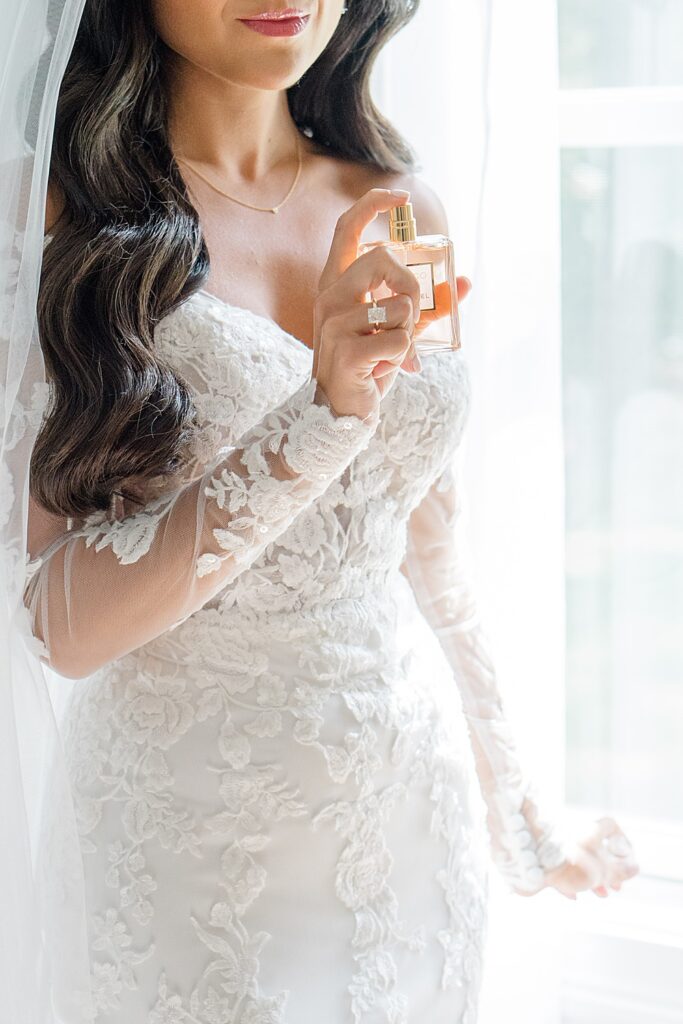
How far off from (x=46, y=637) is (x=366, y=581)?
315 millimetres

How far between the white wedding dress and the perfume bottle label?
17 cm

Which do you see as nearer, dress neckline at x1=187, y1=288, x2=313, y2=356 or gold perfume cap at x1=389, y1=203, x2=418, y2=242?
gold perfume cap at x1=389, y1=203, x2=418, y2=242

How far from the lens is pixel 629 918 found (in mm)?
1705

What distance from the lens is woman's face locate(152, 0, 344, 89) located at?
1012 mm

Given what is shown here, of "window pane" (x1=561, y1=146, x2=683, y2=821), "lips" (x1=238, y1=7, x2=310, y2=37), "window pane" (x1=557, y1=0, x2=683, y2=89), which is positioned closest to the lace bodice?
"lips" (x1=238, y1=7, x2=310, y2=37)

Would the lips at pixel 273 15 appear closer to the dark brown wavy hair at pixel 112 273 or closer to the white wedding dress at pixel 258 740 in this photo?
the dark brown wavy hair at pixel 112 273

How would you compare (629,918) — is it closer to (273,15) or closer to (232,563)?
(232,563)

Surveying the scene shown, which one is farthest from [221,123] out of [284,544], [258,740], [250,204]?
[258,740]

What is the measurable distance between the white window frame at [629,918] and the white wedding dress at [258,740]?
0.63 metres

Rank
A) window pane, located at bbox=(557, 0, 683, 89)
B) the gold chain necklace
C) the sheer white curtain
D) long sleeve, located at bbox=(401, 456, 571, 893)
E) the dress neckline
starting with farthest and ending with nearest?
window pane, located at bbox=(557, 0, 683, 89) < the sheer white curtain < long sleeve, located at bbox=(401, 456, 571, 893) < the gold chain necklace < the dress neckline

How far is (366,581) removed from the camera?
1.10 metres

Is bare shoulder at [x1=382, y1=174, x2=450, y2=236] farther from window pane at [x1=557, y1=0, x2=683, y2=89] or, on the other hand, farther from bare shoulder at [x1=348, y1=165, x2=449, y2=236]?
window pane at [x1=557, y1=0, x2=683, y2=89]

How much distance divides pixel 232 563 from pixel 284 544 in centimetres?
13

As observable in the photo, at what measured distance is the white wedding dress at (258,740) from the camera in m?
0.95
